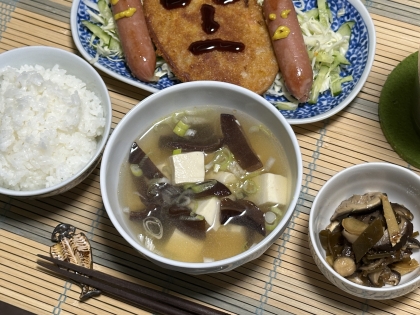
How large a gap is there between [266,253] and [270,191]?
1.35 ft

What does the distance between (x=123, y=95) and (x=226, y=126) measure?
758mm

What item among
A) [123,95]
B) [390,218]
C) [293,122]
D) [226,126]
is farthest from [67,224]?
[390,218]

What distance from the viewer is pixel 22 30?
9.71 feet

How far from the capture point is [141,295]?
2.27 metres

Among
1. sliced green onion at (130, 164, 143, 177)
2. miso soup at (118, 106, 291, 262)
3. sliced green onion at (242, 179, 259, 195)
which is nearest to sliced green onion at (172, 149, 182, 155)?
miso soup at (118, 106, 291, 262)

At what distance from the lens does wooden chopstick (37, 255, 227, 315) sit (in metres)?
2.22

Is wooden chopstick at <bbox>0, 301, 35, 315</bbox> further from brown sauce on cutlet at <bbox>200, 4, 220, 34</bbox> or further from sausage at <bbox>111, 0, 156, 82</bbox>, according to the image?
brown sauce on cutlet at <bbox>200, 4, 220, 34</bbox>

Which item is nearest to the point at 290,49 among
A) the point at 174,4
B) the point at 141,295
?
the point at 174,4

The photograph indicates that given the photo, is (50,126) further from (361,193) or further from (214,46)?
(361,193)

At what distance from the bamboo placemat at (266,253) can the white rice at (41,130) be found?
18 centimetres

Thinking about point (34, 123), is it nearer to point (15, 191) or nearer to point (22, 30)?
point (15, 191)

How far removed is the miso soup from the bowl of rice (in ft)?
0.99

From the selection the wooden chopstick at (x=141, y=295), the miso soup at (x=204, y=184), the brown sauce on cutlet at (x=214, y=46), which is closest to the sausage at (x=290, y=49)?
the brown sauce on cutlet at (x=214, y=46)

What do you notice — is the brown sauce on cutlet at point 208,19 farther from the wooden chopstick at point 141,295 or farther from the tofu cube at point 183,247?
the wooden chopstick at point 141,295
